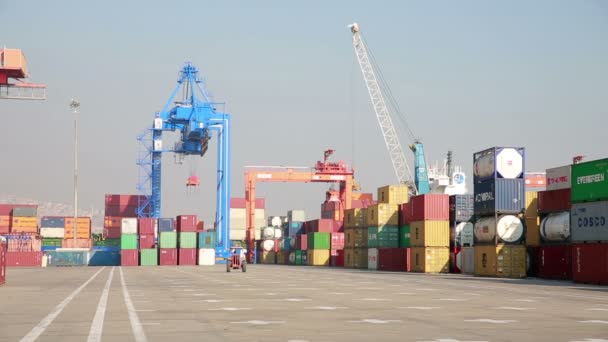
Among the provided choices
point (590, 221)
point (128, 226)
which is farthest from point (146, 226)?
point (590, 221)

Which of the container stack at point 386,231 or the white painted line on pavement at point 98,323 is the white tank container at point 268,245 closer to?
the container stack at point 386,231

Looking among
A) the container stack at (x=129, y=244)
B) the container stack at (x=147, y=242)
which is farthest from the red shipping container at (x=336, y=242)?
the container stack at (x=129, y=244)

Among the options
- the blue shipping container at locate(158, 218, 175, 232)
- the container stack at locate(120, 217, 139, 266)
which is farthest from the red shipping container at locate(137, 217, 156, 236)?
the blue shipping container at locate(158, 218, 175, 232)

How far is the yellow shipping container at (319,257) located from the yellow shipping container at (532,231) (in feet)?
157

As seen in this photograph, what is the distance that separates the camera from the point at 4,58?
1866 inches

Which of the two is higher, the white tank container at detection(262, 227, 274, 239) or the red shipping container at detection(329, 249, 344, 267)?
the white tank container at detection(262, 227, 274, 239)

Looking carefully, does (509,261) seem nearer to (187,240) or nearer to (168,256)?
(187,240)

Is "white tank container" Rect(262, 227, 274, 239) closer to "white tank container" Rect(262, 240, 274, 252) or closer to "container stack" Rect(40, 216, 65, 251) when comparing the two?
"white tank container" Rect(262, 240, 274, 252)

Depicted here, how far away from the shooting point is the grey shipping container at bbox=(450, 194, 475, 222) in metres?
63.9

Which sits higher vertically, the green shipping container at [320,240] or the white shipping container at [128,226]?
the white shipping container at [128,226]

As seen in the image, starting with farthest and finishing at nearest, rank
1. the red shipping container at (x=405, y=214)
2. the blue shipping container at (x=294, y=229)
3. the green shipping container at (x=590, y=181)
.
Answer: the blue shipping container at (x=294, y=229)
the red shipping container at (x=405, y=214)
the green shipping container at (x=590, y=181)

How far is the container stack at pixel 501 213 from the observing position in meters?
51.7

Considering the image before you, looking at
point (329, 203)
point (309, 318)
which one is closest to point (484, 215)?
point (309, 318)

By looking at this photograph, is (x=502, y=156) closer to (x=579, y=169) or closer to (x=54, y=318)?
(x=579, y=169)
